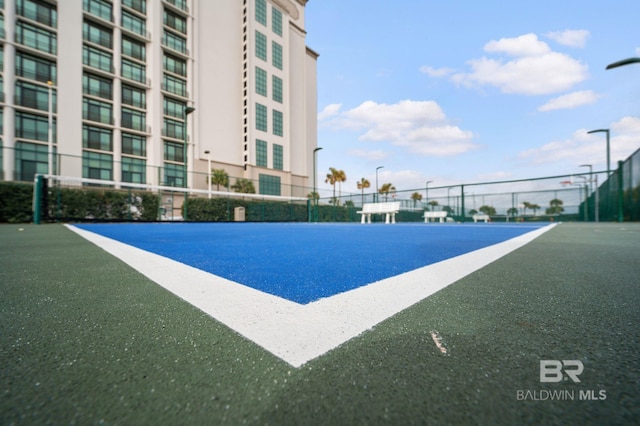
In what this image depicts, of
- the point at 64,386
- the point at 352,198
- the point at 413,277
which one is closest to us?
the point at 64,386

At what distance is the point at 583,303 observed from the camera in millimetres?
1235

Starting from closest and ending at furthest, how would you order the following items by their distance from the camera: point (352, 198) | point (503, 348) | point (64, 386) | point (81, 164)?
point (64, 386)
point (503, 348)
point (81, 164)
point (352, 198)

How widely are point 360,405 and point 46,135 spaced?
31660 millimetres

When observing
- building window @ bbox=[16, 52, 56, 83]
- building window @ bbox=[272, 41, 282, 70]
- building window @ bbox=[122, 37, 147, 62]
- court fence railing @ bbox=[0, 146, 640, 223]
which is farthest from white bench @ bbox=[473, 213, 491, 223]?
building window @ bbox=[16, 52, 56, 83]

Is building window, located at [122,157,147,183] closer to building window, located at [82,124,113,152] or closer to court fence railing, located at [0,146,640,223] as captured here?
building window, located at [82,124,113,152]

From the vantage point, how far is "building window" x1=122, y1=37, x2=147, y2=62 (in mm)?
26280

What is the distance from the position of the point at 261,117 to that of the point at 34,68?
18612 mm

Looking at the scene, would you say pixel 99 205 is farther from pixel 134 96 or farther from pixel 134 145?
pixel 134 96

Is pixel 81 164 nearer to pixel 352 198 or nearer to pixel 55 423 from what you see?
pixel 352 198

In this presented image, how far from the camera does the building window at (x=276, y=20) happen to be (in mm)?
34125

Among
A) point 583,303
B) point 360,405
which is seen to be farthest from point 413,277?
point 360,405

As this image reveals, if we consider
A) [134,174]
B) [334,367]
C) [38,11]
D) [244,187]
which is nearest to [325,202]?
[244,187]

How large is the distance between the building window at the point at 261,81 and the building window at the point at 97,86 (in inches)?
539

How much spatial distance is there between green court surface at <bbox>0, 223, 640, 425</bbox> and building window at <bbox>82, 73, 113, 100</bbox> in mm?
31177
